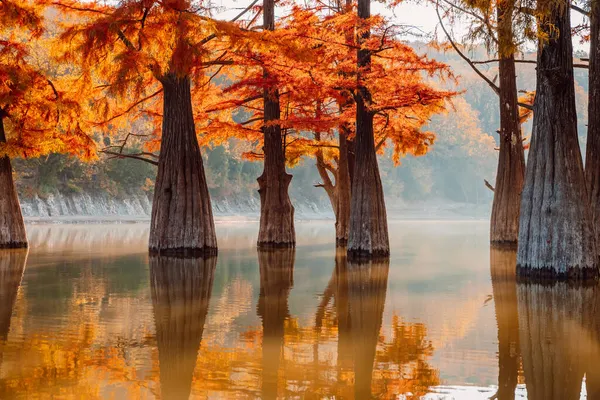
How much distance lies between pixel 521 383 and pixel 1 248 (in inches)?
634

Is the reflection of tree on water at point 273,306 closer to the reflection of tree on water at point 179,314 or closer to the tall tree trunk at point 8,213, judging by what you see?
the reflection of tree on water at point 179,314

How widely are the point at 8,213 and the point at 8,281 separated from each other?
25.4 ft

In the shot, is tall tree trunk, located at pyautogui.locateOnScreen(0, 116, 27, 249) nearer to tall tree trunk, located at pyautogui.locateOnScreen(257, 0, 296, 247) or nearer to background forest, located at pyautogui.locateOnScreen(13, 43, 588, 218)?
tall tree trunk, located at pyautogui.locateOnScreen(257, 0, 296, 247)

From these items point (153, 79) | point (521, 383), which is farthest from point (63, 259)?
point (521, 383)

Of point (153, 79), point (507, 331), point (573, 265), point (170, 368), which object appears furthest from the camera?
point (153, 79)

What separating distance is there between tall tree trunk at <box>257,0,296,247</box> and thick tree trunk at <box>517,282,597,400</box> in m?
9.60

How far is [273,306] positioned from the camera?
30.9 ft

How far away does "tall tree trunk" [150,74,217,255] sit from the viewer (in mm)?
16609

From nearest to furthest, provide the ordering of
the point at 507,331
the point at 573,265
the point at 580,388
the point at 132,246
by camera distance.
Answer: the point at 580,388 → the point at 507,331 → the point at 573,265 → the point at 132,246

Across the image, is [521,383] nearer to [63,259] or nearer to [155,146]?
[63,259]

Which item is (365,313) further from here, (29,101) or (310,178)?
(310,178)

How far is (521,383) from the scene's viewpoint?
5406 mm

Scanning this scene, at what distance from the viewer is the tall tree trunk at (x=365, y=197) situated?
645 inches

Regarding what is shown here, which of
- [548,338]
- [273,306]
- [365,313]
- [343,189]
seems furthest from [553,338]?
[343,189]
